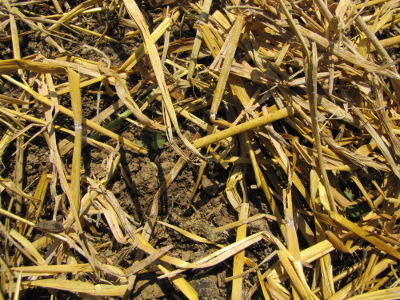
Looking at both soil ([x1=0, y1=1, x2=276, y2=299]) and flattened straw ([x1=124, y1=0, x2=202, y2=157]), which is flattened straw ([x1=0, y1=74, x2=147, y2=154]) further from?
flattened straw ([x1=124, y1=0, x2=202, y2=157])

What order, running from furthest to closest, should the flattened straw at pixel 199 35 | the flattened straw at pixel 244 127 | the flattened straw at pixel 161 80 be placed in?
1. the flattened straw at pixel 199 35
2. the flattened straw at pixel 244 127
3. the flattened straw at pixel 161 80

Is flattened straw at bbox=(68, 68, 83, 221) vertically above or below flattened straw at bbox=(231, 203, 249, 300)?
above

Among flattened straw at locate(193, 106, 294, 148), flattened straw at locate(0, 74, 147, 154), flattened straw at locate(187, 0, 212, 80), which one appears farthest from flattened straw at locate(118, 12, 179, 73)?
flattened straw at locate(193, 106, 294, 148)

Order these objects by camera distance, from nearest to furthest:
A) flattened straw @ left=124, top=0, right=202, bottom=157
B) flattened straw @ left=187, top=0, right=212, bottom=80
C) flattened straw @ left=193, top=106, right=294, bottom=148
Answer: flattened straw @ left=124, top=0, right=202, bottom=157, flattened straw @ left=193, top=106, right=294, bottom=148, flattened straw @ left=187, top=0, right=212, bottom=80

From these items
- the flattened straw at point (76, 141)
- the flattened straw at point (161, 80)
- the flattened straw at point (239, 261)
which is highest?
the flattened straw at point (161, 80)

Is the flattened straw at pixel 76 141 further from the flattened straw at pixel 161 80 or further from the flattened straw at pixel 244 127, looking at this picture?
the flattened straw at pixel 244 127

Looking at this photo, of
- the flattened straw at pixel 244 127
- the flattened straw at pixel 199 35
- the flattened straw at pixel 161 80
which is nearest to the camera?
the flattened straw at pixel 161 80

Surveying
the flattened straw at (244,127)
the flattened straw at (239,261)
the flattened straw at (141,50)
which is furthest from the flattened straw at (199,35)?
the flattened straw at (239,261)

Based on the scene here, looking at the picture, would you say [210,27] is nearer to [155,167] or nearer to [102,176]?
[155,167]

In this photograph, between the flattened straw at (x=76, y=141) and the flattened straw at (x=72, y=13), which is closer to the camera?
the flattened straw at (x=76, y=141)

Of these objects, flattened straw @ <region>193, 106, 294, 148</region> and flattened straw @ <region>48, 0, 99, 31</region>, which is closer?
flattened straw @ <region>193, 106, 294, 148</region>
